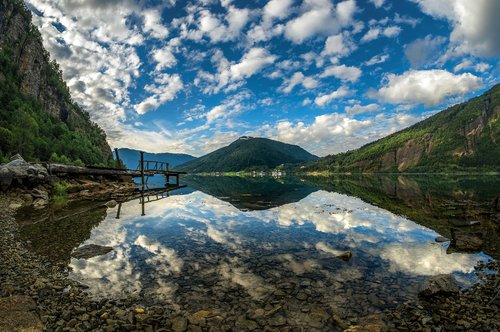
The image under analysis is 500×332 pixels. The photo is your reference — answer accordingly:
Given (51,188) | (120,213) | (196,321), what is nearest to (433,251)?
(196,321)

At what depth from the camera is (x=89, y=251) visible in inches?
499

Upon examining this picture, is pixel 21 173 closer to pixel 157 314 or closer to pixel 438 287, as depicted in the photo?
pixel 157 314

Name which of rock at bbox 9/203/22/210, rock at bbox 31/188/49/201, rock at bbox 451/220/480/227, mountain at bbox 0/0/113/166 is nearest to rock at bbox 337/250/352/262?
rock at bbox 451/220/480/227

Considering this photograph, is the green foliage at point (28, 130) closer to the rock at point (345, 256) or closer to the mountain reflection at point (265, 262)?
the mountain reflection at point (265, 262)

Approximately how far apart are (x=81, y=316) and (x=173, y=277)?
3.49 m

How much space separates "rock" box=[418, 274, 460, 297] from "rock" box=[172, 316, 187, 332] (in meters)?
7.61

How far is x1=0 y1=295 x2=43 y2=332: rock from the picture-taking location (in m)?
6.11

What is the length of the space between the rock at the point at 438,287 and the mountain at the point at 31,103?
67.1m

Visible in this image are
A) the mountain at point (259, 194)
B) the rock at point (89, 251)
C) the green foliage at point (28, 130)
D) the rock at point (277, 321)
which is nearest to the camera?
the rock at point (277, 321)

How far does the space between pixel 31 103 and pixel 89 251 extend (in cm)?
9365

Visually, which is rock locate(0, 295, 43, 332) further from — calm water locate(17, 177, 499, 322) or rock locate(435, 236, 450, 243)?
rock locate(435, 236, 450, 243)

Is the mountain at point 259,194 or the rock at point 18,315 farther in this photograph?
the mountain at point 259,194

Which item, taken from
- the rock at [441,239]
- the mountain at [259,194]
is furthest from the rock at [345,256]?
the mountain at [259,194]

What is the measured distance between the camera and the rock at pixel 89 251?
39.6 feet
